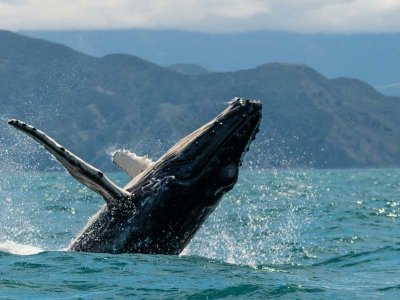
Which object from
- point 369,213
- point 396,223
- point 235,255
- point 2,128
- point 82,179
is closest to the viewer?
point 82,179

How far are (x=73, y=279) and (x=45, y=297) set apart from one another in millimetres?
989

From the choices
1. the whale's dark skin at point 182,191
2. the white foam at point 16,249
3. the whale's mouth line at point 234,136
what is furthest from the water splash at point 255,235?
the white foam at point 16,249

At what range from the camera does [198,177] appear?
10.5m

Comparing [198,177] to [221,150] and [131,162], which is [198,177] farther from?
[131,162]

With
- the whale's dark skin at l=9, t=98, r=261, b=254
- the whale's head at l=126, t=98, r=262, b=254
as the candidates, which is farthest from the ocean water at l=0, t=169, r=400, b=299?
the whale's head at l=126, t=98, r=262, b=254

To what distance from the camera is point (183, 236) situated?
10.8 metres

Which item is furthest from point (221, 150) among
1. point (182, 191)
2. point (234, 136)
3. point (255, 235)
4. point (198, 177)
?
point (255, 235)

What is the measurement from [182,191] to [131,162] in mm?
1485

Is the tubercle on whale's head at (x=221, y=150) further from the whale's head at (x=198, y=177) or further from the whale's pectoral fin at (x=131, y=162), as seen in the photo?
the whale's pectoral fin at (x=131, y=162)

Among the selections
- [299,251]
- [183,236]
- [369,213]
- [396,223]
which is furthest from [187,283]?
[369,213]

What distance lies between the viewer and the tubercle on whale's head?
1042 cm

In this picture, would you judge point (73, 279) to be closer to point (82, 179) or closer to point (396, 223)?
point (82, 179)

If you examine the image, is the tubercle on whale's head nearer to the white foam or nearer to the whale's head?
the whale's head

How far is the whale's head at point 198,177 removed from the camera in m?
10.4
